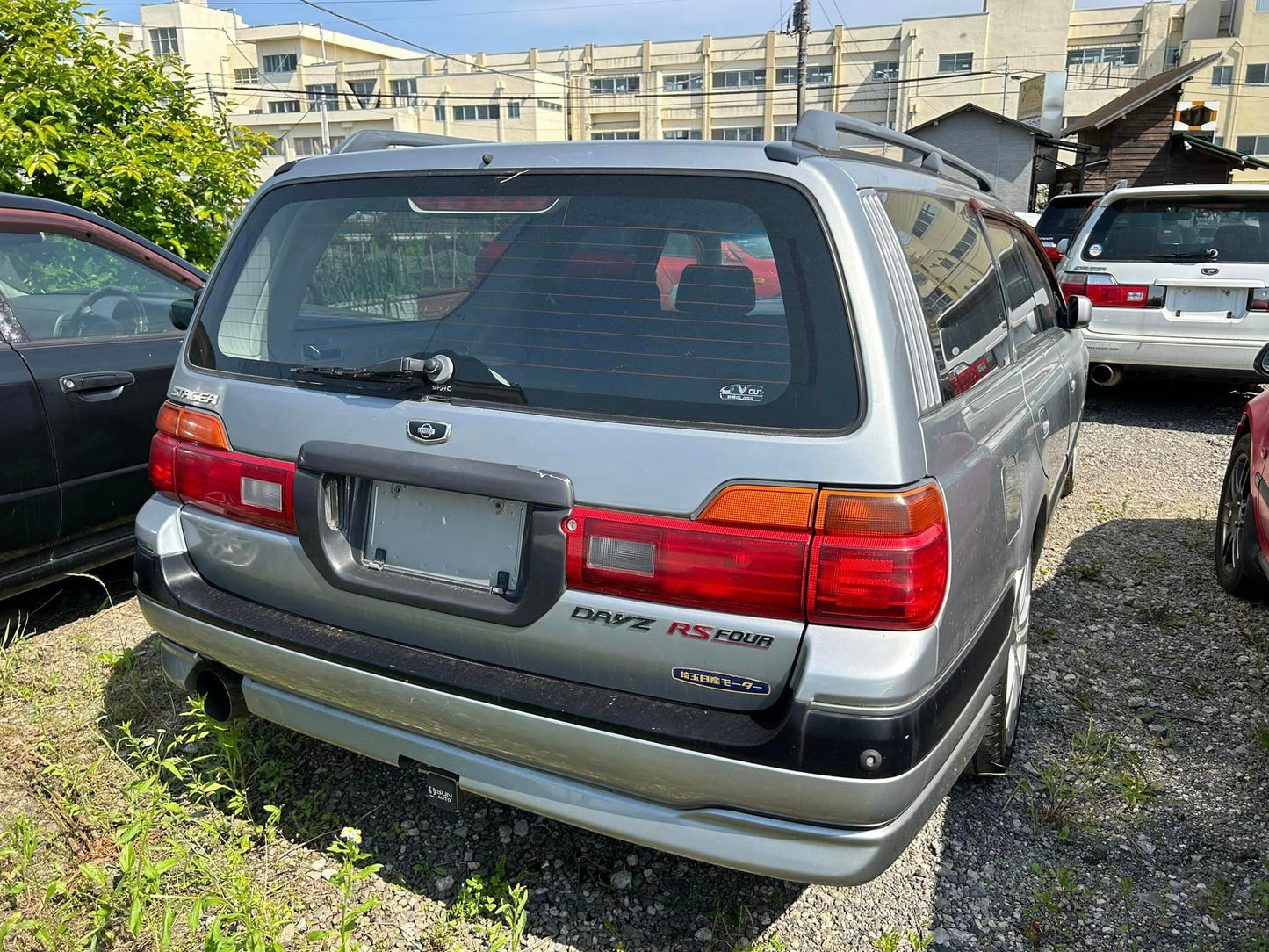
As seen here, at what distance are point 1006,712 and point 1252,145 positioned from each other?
217ft

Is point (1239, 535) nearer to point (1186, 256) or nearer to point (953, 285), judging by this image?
point (953, 285)

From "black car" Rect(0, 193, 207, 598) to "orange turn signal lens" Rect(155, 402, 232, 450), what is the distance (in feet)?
4.94

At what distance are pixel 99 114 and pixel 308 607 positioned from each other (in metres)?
6.05

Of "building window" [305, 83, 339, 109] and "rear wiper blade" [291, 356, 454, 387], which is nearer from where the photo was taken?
"rear wiper blade" [291, 356, 454, 387]

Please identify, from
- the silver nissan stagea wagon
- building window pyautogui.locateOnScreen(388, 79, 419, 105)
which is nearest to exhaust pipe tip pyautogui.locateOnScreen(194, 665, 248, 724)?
the silver nissan stagea wagon

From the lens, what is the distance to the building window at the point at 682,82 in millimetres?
67875

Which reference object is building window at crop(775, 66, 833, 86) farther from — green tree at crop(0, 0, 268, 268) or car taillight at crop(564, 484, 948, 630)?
car taillight at crop(564, 484, 948, 630)

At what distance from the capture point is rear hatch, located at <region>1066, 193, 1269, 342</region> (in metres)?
7.15

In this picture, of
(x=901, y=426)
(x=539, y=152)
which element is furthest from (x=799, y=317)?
(x=539, y=152)

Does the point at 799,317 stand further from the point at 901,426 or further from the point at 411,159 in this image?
the point at 411,159

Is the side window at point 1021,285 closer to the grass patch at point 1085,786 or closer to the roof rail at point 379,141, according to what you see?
the grass patch at point 1085,786

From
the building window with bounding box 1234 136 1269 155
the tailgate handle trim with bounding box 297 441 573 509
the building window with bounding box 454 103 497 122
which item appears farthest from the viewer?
the building window with bounding box 454 103 497 122

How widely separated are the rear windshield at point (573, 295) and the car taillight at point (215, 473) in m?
0.18

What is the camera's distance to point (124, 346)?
4.22 metres
